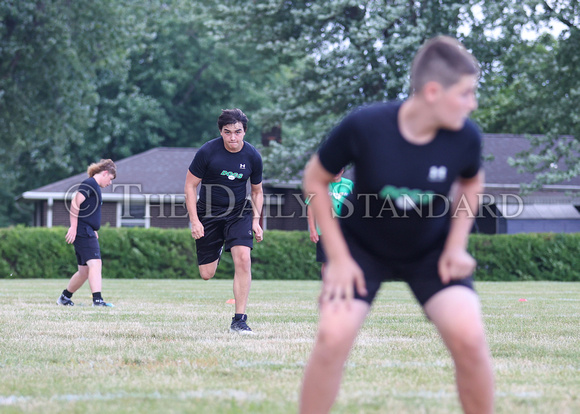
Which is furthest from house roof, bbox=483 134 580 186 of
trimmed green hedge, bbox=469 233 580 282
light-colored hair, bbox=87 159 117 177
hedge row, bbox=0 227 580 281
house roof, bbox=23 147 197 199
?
light-colored hair, bbox=87 159 117 177

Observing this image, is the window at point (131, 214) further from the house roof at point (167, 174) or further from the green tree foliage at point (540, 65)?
the green tree foliage at point (540, 65)

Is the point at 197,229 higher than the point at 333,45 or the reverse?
the reverse

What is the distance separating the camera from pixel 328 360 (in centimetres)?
326

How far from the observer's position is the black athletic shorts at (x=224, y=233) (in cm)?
794

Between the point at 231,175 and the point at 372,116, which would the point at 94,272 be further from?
the point at 372,116

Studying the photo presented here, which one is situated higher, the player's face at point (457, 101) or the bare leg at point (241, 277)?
the player's face at point (457, 101)

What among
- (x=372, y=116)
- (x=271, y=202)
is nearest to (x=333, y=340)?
(x=372, y=116)

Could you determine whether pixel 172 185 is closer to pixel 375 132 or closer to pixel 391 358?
pixel 391 358

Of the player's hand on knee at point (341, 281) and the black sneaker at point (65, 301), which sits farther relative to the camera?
the black sneaker at point (65, 301)

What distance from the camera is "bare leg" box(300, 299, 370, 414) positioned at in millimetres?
3250

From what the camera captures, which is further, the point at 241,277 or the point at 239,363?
the point at 241,277

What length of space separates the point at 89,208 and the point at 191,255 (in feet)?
39.9

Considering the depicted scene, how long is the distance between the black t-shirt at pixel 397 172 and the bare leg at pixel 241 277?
Answer: 4.27 m

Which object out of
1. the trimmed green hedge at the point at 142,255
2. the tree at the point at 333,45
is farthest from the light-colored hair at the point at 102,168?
the tree at the point at 333,45
